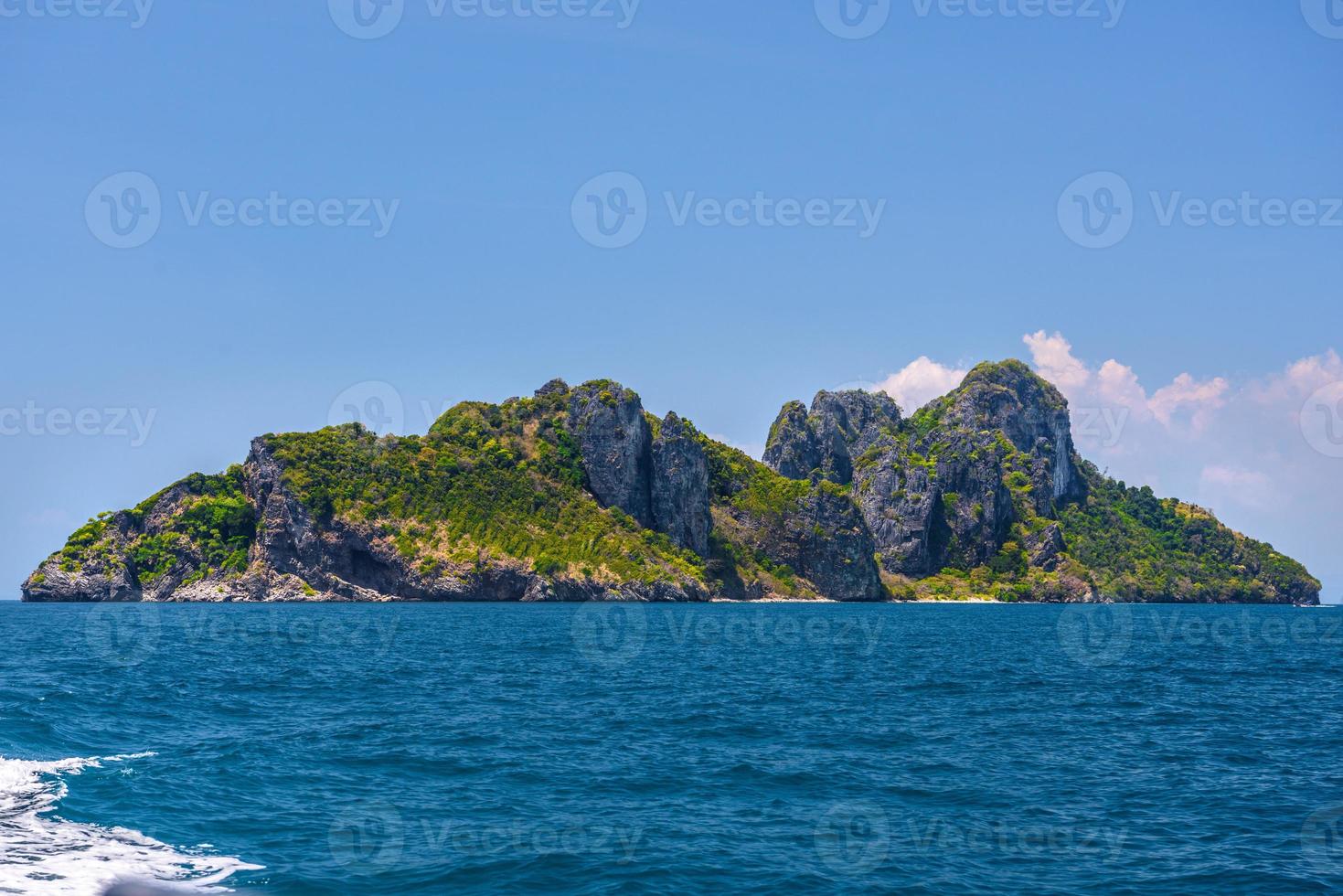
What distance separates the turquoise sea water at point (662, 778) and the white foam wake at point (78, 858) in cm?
9

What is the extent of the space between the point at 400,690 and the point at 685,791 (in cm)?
2557

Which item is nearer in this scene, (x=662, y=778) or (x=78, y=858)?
(x=78, y=858)

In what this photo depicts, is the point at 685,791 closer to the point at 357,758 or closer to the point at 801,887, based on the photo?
the point at 801,887

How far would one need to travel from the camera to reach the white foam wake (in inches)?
814

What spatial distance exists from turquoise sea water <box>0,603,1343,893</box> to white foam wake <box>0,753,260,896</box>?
3.6 inches

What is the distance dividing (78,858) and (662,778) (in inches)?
599

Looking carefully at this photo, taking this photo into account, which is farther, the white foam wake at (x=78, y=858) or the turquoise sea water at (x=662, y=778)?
the turquoise sea water at (x=662, y=778)

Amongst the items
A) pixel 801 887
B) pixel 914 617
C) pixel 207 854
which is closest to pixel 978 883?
pixel 801 887

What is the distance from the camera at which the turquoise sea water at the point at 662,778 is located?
21688 millimetres

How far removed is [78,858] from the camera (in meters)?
22.4

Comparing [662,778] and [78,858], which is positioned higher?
[662,778]

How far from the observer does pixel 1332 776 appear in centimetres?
3080

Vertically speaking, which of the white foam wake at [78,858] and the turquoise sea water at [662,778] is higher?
the turquoise sea water at [662,778]

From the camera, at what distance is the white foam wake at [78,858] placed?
67.9ft
